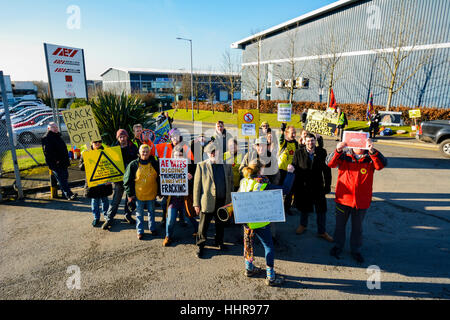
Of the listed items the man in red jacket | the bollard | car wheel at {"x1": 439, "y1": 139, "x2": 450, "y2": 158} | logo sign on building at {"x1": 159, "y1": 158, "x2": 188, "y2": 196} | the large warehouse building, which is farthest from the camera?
the large warehouse building

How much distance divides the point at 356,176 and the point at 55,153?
6765mm

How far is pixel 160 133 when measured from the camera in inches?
315

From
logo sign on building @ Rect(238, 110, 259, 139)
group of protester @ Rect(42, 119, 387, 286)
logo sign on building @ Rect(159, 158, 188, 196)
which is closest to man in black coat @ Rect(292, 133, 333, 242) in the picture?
group of protester @ Rect(42, 119, 387, 286)

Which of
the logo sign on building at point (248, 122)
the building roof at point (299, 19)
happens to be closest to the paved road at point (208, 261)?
the logo sign on building at point (248, 122)

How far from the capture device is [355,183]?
4.02m

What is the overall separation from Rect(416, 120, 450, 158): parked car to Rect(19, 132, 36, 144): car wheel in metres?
20.3

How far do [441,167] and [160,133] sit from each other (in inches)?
414

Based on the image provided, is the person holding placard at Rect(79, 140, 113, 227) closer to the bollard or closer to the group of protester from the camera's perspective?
the group of protester

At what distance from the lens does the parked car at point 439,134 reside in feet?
35.3

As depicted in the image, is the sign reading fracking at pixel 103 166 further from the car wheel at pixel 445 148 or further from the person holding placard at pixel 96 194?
the car wheel at pixel 445 148

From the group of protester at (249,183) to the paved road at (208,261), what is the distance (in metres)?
0.25

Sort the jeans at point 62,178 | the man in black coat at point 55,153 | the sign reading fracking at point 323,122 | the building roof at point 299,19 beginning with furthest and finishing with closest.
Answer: the building roof at point 299,19 → the sign reading fracking at point 323,122 → the jeans at point 62,178 → the man in black coat at point 55,153

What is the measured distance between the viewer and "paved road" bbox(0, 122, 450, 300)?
3.54 metres
